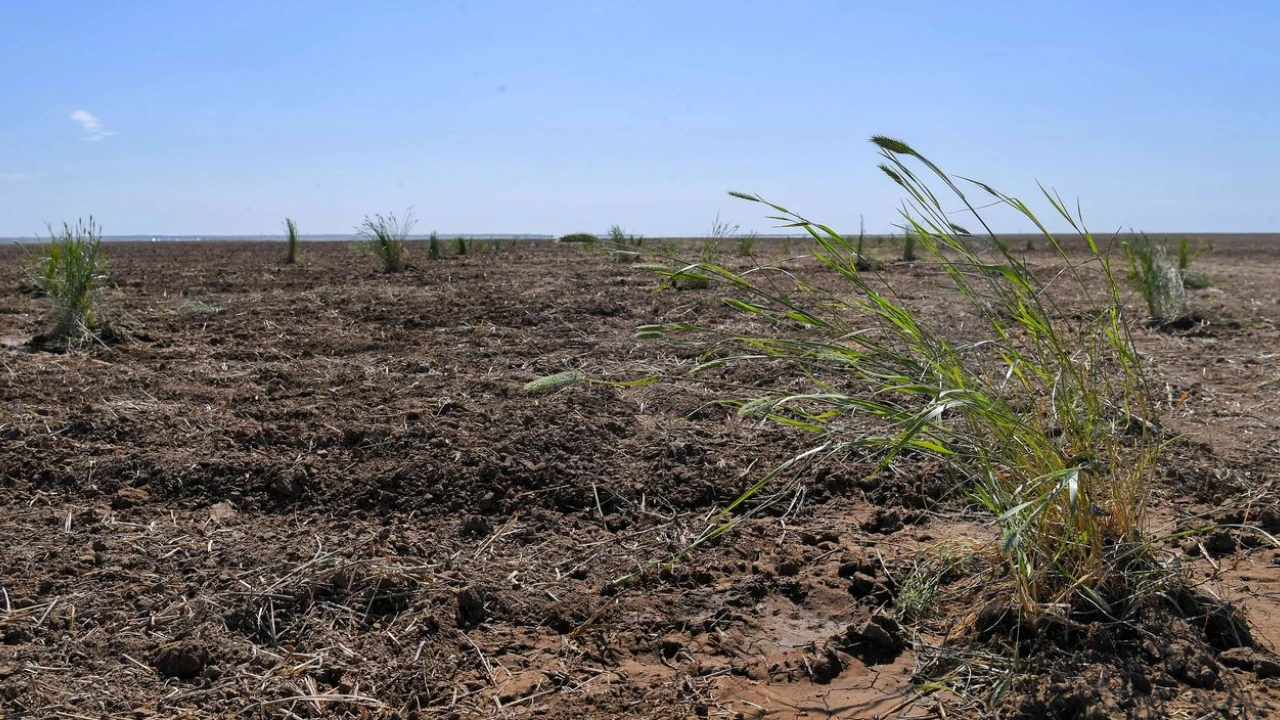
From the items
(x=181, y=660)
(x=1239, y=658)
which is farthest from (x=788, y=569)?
(x=181, y=660)

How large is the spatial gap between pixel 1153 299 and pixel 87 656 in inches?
218

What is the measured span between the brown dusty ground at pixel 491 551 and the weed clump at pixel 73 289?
1.50 feet

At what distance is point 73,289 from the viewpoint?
14.8 ft

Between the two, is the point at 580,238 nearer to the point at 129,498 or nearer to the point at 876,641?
the point at 876,641

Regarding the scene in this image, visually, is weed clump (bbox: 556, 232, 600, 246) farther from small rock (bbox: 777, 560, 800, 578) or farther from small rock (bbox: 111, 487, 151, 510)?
small rock (bbox: 111, 487, 151, 510)

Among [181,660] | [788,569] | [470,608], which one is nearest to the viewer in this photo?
[181,660]

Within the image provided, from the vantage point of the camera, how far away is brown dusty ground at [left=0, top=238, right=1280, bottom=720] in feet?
5.40

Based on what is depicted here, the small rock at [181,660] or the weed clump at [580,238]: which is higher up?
the weed clump at [580,238]

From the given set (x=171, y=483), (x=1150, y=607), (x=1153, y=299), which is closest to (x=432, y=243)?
(x=1153, y=299)

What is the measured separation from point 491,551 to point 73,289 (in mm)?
3336

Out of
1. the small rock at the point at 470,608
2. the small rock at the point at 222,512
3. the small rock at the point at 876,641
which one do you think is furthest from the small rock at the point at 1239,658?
the small rock at the point at 222,512

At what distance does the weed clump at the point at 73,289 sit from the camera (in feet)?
14.6

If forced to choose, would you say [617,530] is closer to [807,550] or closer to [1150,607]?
[807,550]

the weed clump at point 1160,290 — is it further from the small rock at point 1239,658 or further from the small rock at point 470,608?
the small rock at point 470,608
